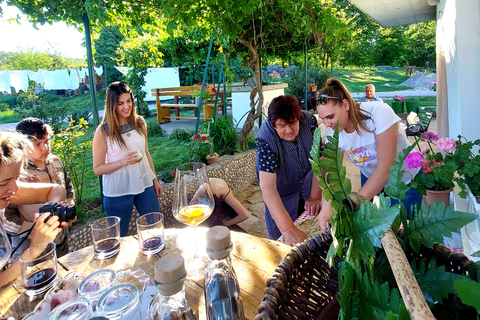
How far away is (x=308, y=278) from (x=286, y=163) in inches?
52.0

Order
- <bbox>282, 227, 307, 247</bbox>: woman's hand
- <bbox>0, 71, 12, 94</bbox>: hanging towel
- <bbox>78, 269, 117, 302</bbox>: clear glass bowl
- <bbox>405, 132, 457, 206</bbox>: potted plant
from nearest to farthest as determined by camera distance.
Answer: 1. <bbox>78, 269, 117, 302</bbox>: clear glass bowl
2. <bbox>282, 227, 307, 247</bbox>: woman's hand
3. <bbox>405, 132, 457, 206</bbox>: potted plant
4. <bbox>0, 71, 12, 94</bbox>: hanging towel

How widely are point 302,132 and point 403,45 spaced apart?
34559 millimetres

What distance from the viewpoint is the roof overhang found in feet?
20.7

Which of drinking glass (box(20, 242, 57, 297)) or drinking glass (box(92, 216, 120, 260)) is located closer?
drinking glass (box(20, 242, 57, 297))

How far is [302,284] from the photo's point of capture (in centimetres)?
90

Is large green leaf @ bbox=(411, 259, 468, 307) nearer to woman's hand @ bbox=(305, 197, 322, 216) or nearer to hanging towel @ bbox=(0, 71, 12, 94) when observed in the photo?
woman's hand @ bbox=(305, 197, 322, 216)

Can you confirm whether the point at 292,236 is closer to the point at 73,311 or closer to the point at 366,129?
the point at 366,129

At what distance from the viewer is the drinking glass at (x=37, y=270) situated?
109 cm

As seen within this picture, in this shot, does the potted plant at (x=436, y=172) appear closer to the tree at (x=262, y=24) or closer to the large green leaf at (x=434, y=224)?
the large green leaf at (x=434, y=224)

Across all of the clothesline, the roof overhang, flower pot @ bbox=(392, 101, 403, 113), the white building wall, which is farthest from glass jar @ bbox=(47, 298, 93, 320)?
the clothesline

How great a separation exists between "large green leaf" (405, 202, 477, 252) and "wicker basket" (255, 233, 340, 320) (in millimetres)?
306

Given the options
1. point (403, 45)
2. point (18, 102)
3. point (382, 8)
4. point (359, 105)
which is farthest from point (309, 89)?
point (403, 45)

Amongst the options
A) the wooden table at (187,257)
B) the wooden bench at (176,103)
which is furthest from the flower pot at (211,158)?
the wooden bench at (176,103)

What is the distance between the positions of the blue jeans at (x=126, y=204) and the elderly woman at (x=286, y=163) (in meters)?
1.21
